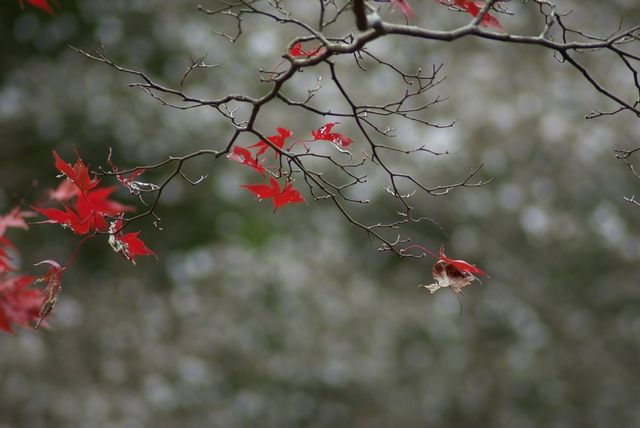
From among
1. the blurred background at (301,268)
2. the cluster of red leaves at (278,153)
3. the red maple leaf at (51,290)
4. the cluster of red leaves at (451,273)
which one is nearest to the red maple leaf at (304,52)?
the cluster of red leaves at (278,153)

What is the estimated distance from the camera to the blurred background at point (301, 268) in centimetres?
298

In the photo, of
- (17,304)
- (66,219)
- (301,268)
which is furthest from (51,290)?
(301,268)

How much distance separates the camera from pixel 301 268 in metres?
3.21

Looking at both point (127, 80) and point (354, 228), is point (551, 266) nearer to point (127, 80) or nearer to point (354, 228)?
point (354, 228)

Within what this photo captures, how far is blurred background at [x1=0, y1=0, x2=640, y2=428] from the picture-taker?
2982mm

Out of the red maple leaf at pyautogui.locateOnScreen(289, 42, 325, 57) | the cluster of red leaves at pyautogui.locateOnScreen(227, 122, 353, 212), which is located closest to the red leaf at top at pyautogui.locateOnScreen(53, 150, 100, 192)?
the cluster of red leaves at pyautogui.locateOnScreen(227, 122, 353, 212)

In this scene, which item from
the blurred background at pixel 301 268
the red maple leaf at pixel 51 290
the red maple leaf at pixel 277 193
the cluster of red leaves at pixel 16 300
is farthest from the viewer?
the blurred background at pixel 301 268

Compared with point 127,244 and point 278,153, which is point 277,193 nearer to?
point 278,153

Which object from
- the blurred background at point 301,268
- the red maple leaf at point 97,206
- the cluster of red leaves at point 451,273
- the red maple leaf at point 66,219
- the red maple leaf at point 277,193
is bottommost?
the cluster of red leaves at point 451,273

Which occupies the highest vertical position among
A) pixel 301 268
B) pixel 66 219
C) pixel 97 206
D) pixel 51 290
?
pixel 301 268

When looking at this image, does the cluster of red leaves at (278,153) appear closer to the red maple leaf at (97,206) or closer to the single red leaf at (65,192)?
the red maple leaf at (97,206)

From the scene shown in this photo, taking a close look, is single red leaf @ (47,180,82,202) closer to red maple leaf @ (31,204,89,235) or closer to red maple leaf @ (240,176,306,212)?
red maple leaf @ (31,204,89,235)

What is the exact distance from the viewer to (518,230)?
3.46 metres

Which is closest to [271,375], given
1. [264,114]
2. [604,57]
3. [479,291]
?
[479,291]
